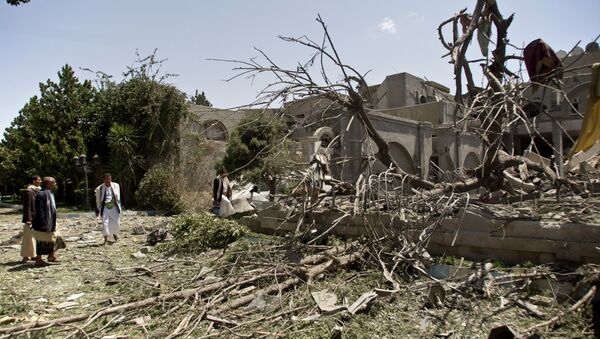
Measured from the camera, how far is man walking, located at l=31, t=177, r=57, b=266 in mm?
6480

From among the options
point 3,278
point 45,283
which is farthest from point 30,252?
point 45,283

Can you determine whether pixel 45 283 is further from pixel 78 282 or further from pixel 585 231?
pixel 585 231

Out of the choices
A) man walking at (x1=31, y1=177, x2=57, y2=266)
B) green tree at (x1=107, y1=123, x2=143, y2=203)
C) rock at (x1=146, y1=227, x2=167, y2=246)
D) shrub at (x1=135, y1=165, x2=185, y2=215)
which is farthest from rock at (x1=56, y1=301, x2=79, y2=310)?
green tree at (x1=107, y1=123, x2=143, y2=203)

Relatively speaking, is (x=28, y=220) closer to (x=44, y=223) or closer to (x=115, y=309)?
(x=44, y=223)

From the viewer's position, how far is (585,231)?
14.4 ft

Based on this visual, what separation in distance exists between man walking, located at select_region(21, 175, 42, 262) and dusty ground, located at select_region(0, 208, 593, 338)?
65cm

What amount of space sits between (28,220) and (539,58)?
29.4ft

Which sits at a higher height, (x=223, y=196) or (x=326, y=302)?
(x=223, y=196)

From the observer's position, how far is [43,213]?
648 cm

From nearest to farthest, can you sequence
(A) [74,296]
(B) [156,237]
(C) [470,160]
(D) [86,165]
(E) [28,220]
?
1. (A) [74,296]
2. (E) [28,220]
3. (B) [156,237]
4. (D) [86,165]
5. (C) [470,160]

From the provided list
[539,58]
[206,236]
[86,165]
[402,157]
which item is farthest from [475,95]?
[86,165]

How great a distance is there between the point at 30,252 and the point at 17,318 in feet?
8.94

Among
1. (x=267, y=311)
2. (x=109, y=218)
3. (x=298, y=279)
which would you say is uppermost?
(x=109, y=218)

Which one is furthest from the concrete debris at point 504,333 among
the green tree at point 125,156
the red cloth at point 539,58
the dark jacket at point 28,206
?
Result: the green tree at point 125,156
